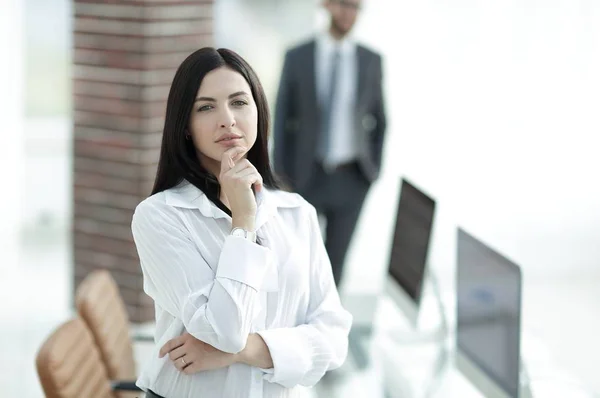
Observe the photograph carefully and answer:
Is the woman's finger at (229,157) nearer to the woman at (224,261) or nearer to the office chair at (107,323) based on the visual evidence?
the woman at (224,261)

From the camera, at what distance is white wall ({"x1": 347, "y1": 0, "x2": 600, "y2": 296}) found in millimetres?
7176

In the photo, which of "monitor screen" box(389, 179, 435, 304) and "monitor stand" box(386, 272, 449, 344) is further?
"monitor stand" box(386, 272, 449, 344)

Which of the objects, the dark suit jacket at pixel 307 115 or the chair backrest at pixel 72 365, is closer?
the chair backrest at pixel 72 365

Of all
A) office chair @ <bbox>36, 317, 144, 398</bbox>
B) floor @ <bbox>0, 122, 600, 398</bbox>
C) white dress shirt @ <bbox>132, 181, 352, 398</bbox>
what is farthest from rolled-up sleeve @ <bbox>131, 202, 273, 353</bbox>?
floor @ <bbox>0, 122, 600, 398</bbox>

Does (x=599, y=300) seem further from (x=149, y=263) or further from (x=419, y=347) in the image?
(x=149, y=263)

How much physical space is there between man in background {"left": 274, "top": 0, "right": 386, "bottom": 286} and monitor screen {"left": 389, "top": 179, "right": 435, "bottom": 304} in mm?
1257

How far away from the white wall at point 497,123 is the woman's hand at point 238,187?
4883 mm

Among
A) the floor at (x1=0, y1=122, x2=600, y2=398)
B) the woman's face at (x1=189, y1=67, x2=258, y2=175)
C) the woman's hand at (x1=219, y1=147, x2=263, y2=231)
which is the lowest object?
the floor at (x1=0, y1=122, x2=600, y2=398)

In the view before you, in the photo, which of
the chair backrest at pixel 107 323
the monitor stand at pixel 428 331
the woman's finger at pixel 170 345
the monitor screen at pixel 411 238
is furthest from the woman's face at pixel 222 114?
the monitor stand at pixel 428 331

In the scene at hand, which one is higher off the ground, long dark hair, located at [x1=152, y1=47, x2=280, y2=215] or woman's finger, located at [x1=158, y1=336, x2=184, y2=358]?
long dark hair, located at [x1=152, y1=47, x2=280, y2=215]

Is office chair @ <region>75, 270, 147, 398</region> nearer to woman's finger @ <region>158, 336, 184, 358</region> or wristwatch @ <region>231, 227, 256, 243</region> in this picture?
woman's finger @ <region>158, 336, 184, 358</region>

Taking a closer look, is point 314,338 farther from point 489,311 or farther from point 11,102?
point 11,102

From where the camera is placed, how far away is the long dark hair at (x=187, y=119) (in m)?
2.18

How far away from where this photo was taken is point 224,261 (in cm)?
208
